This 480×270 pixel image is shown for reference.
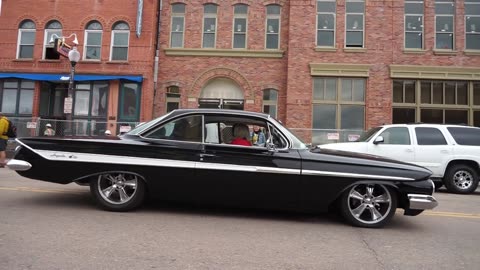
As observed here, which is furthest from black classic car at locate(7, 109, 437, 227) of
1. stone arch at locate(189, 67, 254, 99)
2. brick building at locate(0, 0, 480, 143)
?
stone arch at locate(189, 67, 254, 99)

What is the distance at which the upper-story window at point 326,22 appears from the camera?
19328 mm

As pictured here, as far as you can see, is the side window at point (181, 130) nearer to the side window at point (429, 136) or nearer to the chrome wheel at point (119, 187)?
the chrome wheel at point (119, 187)

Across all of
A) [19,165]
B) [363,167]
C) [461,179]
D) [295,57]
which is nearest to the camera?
[363,167]

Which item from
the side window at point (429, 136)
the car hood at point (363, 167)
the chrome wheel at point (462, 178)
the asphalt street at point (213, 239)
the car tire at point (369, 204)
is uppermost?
the side window at point (429, 136)

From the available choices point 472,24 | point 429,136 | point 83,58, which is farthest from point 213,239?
point 472,24

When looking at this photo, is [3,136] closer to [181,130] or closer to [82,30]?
[82,30]

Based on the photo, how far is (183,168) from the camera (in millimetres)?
5637

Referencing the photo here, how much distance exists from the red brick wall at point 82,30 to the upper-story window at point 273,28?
5.91m

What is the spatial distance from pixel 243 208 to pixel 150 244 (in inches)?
87.1

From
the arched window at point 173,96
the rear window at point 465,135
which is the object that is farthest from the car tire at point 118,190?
the arched window at point 173,96

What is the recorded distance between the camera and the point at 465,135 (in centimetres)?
1082

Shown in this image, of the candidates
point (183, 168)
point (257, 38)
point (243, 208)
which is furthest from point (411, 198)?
point (257, 38)

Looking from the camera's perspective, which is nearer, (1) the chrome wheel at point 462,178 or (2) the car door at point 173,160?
(2) the car door at point 173,160

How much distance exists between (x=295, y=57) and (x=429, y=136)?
938cm
